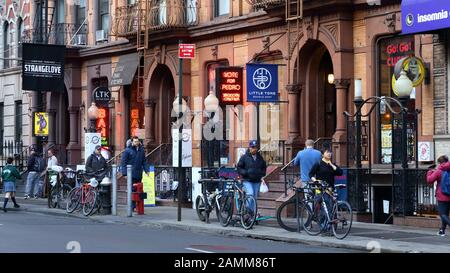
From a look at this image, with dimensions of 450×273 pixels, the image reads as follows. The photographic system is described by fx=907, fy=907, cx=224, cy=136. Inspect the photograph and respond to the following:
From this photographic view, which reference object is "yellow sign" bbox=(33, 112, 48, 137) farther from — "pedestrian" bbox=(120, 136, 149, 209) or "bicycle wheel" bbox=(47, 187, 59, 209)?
"pedestrian" bbox=(120, 136, 149, 209)

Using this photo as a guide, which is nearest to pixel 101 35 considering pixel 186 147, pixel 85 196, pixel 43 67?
pixel 43 67

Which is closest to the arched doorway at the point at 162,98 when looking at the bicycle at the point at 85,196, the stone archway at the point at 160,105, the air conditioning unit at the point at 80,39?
the stone archway at the point at 160,105

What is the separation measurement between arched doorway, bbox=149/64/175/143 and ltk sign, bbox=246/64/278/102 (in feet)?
26.6

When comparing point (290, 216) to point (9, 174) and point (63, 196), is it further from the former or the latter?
point (9, 174)

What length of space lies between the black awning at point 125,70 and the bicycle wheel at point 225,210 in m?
12.4

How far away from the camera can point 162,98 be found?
3253cm

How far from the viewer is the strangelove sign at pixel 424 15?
65.6 ft

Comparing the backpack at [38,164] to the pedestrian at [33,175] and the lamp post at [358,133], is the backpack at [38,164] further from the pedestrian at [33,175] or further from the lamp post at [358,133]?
the lamp post at [358,133]

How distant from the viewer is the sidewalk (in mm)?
16656

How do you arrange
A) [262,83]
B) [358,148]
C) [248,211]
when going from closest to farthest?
1. [248,211]
2. [358,148]
3. [262,83]

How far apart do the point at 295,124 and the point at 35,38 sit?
1546cm

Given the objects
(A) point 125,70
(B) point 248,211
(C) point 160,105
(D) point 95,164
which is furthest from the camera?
(A) point 125,70

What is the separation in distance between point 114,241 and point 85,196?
784cm

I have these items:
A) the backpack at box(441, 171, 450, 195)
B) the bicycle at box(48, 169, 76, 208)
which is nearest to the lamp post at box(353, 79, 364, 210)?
the backpack at box(441, 171, 450, 195)
